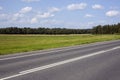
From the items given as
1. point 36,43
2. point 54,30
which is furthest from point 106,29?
point 36,43

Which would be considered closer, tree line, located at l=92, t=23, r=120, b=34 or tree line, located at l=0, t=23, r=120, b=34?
tree line, located at l=0, t=23, r=120, b=34

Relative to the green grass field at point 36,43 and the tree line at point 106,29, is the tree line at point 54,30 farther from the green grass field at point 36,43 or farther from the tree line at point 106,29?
the green grass field at point 36,43

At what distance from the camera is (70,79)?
8.09 meters

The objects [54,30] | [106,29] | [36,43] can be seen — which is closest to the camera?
[36,43]

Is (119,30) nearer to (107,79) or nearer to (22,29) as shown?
(22,29)

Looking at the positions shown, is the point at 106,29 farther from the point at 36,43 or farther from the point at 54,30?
the point at 36,43

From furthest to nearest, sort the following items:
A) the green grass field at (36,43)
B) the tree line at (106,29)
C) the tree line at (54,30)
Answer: the tree line at (106,29) < the tree line at (54,30) < the green grass field at (36,43)

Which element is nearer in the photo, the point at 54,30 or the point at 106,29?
the point at 54,30

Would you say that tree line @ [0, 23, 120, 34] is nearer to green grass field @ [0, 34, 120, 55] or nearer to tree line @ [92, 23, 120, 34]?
tree line @ [92, 23, 120, 34]

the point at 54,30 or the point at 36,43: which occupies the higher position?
the point at 54,30

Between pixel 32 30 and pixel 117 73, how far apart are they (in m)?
152

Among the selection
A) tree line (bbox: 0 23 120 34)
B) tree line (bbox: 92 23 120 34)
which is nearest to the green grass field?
tree line (bbox: 0 23 120 34)

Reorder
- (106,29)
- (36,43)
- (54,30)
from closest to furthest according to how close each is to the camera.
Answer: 1. (36,43)
2. (54,30)
3. (106,29)

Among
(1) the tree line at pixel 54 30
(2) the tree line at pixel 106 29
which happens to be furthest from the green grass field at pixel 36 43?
(2) the tree line at pixel 106 29
